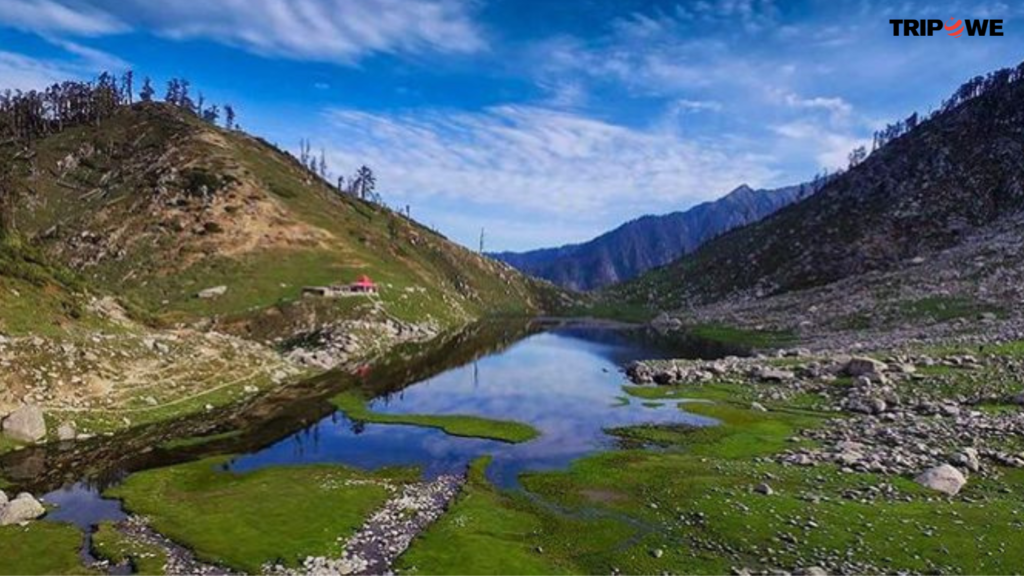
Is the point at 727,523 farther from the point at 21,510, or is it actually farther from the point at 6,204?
the point at 6,204

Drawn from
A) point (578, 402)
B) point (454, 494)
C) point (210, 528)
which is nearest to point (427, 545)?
point (454, 494)

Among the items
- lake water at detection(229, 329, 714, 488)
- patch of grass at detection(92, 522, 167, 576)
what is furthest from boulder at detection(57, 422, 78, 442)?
patch of grass at detection(92, 522, 167, 576)

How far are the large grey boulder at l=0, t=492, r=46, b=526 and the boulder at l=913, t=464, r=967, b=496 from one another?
54.8 m

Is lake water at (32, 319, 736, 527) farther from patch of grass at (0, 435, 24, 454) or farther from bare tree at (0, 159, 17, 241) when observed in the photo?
bare tree at (0, 159, 17, 241)

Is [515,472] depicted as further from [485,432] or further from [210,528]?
[210,528]

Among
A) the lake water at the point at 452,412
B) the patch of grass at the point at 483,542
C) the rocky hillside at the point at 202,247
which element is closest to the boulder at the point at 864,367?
the lake water at the point at 452,412

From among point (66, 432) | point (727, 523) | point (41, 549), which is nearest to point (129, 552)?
point (41, 549)

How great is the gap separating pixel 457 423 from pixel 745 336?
9780 centimetres

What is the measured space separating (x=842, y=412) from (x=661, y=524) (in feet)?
116

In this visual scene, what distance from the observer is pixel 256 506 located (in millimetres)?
43562

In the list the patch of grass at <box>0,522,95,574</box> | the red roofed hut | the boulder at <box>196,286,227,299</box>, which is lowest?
the patch of grass at <box>0,522,95,574</box>

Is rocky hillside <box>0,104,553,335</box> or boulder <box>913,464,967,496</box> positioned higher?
rocky hillside <box>0,104,553,335</box>

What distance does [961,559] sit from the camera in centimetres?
3247

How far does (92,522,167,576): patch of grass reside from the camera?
34.5 metres
